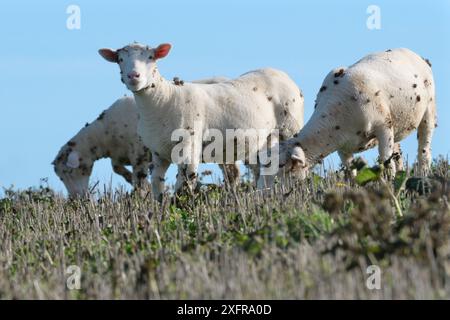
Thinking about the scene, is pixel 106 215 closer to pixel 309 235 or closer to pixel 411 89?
pixel 309 235

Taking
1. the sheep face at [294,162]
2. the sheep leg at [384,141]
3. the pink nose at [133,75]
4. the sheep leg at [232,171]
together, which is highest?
the pink nose at [133,75]

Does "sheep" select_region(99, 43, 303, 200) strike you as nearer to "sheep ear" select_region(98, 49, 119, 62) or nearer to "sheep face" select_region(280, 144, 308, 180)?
"sheep ear" select_region(98, 49, 119, 62)

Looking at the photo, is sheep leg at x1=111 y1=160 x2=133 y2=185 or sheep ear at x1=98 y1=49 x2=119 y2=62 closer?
sheep ear at x1=98 y1=49 x2=119 y2=62

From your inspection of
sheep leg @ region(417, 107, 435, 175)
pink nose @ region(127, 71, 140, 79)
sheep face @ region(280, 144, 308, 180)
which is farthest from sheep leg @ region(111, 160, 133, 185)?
sheep face @ region(280, 144, 308, 180)

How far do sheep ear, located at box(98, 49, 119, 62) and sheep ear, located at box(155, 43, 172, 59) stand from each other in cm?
53

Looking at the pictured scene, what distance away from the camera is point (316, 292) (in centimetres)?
722

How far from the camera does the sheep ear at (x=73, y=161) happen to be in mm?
20453

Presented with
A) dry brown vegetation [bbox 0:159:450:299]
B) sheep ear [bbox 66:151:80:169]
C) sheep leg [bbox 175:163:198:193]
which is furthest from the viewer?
sheep ear [bbox 66:151:80:169]

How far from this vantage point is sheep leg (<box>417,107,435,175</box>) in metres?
16.6

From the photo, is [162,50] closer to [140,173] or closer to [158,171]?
[158,171]

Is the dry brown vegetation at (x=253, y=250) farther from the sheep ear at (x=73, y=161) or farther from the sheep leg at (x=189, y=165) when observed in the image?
the sheep ear at (x=73, y=161)

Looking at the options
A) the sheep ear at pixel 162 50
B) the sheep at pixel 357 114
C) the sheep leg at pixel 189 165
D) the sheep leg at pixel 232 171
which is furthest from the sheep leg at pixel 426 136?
the sheep ear at pixel 162 50

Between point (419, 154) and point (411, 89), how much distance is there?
1.82 meters

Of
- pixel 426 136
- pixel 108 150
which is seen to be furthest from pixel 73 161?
pixel 426 136
